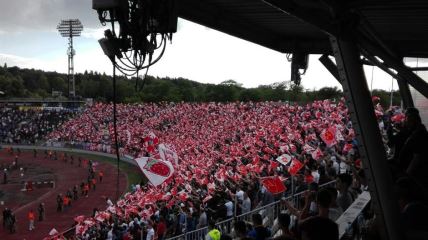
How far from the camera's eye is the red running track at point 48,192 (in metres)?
24.1

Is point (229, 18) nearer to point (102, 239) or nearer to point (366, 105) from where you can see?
point (366, 105)

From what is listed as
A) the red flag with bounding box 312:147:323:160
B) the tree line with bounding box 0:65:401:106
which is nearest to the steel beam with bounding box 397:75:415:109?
the red flag with bounding box 312:147:323:160

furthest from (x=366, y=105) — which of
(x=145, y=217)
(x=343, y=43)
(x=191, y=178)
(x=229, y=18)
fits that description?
(x=191, y=178)

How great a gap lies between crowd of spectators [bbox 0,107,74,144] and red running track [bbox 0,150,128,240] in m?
5.93

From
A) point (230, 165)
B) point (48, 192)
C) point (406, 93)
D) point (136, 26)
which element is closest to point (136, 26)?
point (136, 26)

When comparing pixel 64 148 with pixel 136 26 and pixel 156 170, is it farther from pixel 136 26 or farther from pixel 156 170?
pixel 136 26

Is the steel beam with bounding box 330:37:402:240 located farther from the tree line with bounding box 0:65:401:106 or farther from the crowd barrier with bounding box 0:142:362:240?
the tree line with bounding box 0:65:401:106

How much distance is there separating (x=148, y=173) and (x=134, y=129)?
3211 cm

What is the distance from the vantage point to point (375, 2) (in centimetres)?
305

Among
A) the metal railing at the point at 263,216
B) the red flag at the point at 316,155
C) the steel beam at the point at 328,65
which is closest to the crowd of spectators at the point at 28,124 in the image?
the red flag at the point at 316,155

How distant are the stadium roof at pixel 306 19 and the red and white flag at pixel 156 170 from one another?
579 centimetres

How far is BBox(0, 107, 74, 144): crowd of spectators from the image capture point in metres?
52.4

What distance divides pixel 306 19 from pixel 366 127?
0.85 metres

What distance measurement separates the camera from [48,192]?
32.2 m
